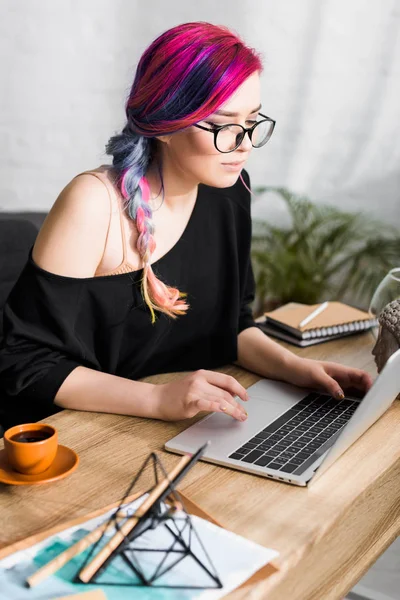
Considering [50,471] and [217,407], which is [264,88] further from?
[50,471]

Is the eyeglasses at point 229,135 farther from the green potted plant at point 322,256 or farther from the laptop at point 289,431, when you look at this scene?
the green potted plant at point 322,256

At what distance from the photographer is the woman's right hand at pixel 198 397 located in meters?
1.31

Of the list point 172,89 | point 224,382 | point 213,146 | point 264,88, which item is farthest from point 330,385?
point 264,88

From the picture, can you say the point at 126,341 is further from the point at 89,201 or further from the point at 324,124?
the point at 324,124

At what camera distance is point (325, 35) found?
354cm

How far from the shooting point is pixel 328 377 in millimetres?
1519

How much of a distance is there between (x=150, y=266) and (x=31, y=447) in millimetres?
600

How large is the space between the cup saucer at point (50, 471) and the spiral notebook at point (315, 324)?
768mm

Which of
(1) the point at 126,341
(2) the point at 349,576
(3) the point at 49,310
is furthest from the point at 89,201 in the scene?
(2) the point at 349,576

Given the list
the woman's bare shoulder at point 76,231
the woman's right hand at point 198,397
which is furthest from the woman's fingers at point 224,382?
the woman's bare shoulder at point 76,231

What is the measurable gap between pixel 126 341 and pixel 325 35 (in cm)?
236

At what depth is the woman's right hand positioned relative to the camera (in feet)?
4.30

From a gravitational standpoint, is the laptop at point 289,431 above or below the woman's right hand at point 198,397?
below

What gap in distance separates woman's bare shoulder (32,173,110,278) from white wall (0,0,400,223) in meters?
1.73
